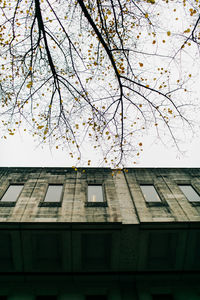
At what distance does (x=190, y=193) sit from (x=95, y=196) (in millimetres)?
7006

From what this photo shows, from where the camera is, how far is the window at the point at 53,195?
1187 cm

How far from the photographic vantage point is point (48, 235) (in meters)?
10.9

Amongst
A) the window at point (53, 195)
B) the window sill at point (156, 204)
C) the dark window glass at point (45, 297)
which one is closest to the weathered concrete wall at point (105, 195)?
the window sill at point (156, 204)

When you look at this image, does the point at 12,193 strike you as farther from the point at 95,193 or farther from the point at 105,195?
the point at 105,195

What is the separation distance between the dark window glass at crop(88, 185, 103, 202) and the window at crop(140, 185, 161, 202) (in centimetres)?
316

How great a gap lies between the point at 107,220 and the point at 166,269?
4430mm

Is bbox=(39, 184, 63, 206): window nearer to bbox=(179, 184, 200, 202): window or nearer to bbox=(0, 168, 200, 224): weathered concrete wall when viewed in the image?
bbox=(0, 168, 200, 224): weathered concrete wall

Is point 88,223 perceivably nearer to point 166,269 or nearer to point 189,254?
point 166,269

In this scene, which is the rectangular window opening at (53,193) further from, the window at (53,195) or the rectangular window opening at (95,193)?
the rectangular window opening at (95,193)

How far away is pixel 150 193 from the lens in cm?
1358

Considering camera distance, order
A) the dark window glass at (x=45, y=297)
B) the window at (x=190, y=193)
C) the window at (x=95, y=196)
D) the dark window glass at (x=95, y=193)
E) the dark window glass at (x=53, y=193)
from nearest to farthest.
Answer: the dark window glass at (x=45, y=297)
the window at (x=95, y=196)
the dark window glass at (x=53, y=193)
the dark window glass at (x=95, y=193)
the window at (x=190, y=193)

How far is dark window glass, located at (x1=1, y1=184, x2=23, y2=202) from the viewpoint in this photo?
12.5 metres

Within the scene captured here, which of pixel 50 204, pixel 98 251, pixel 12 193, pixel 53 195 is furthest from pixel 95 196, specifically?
pixel 12 193

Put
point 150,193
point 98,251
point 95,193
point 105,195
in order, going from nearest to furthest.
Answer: point 98,251 → point 105,195 → point 95,193 → point 150,193
